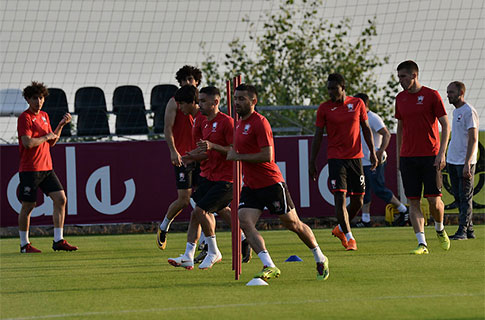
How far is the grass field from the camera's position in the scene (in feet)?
21.8

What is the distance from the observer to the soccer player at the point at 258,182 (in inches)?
320

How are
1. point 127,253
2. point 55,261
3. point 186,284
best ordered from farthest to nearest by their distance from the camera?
point 127,253
point 55,261
point 186,284

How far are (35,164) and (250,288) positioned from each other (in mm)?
5661

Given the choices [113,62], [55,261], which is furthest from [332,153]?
[113,62]

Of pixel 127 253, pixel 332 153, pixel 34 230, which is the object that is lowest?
pixel 34 230

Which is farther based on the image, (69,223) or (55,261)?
(69,223)

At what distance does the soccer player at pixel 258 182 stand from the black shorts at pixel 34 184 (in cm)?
496

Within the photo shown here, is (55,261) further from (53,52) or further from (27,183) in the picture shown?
(53,52)

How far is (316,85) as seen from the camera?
30484mm

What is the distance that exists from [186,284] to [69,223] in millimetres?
8534

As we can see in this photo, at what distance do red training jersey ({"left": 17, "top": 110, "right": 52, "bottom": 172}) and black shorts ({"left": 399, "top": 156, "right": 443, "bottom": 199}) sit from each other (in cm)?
492

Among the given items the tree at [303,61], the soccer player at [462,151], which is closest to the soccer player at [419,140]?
the soccer player at [462,151]

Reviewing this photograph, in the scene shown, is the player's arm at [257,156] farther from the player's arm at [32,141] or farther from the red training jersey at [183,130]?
the player's arm at [32,141]

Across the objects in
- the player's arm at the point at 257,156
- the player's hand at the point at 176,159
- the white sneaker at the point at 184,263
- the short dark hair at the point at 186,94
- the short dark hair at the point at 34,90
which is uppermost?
the short dark hair at the point at 186,94
